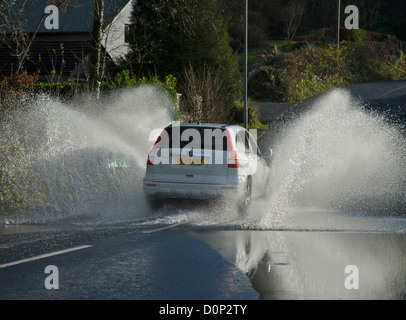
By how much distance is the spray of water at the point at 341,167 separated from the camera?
531 inches

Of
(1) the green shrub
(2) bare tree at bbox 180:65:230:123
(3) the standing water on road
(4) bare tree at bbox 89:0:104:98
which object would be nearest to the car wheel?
(3) the standing water on road

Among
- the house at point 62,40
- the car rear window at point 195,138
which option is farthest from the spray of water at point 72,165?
the house at point 62,40

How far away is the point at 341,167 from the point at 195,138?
8632 millimetres

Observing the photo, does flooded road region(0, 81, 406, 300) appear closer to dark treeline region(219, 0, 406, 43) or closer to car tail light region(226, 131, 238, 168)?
car tail light region(226, 131, 238, 168)

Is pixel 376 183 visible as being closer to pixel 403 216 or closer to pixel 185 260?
pixel 403 216

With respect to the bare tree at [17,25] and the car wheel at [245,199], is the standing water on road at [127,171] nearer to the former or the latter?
the car wheel at [245,199]

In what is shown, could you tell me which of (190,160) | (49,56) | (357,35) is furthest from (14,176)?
(357,35)

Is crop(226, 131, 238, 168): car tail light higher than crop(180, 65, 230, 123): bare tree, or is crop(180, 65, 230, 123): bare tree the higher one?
crop(180, 65, 230, 123): bare tree

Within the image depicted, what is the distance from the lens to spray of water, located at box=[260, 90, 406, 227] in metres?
13.5

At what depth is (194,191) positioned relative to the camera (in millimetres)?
11125

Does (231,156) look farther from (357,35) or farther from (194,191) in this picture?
(357,35)

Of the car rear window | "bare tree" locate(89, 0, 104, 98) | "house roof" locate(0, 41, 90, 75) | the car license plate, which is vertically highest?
"house roof" locate(0, 41, 90, 75)

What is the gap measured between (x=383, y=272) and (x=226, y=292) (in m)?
2.02

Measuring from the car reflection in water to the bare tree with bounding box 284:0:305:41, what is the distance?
50272 millimetres
